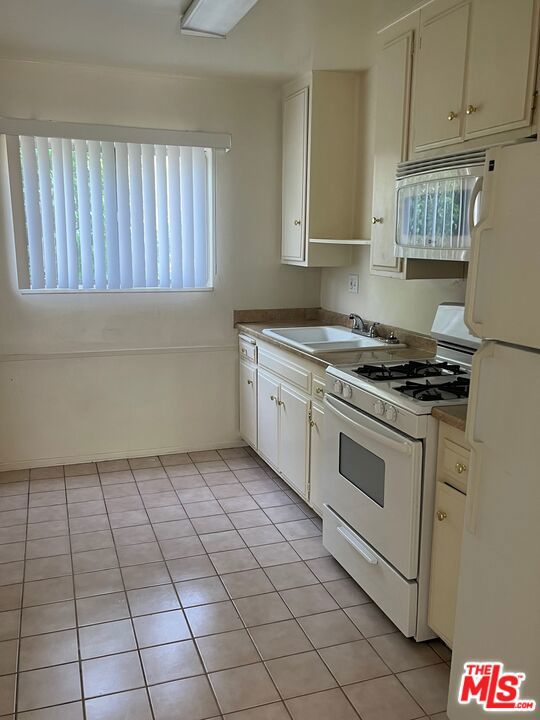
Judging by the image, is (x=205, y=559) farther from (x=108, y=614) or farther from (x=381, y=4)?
(x=381, y=4)

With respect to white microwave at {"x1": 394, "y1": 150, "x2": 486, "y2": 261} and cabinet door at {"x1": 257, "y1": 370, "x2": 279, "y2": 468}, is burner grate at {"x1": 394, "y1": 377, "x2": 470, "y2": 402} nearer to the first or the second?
white microwave at {"x1": 394, "y1": 150, "x2": 486, "y2": 261}

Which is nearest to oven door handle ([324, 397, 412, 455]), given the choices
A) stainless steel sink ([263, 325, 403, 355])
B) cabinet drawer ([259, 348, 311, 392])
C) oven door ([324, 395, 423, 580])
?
oven door ([324, 395, 423, 580])

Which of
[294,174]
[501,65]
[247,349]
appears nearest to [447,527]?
[501,65]

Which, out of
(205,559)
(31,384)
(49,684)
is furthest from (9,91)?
(49,684)

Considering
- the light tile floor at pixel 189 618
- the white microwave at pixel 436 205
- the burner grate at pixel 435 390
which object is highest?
the white microwave at pixel 436 205

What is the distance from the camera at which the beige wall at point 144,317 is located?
3.78 metres

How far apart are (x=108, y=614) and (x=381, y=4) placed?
110 inches

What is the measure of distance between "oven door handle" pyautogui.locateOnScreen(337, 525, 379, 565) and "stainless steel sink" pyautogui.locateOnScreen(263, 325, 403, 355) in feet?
3.37

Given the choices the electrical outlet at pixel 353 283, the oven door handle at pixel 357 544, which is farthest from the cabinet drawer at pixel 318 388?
the electrical outlet at pixel 353 283

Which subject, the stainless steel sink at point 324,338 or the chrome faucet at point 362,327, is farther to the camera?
the chrome faucet at point 362,327

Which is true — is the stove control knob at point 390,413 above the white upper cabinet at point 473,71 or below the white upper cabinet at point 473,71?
below

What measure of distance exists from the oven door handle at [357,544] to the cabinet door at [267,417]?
1.04 m

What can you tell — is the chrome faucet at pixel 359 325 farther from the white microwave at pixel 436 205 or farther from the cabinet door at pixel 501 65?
the cabinet door at pixel 501 65

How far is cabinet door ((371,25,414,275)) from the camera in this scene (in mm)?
2736
